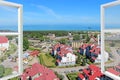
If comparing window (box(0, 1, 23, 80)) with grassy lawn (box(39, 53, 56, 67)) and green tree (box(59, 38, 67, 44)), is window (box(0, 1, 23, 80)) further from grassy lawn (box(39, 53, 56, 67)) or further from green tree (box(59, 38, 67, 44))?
green tree (box(59, 38, 67, 44))

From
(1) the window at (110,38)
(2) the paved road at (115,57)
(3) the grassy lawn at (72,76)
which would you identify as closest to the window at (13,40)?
(1) the window at (110,38)

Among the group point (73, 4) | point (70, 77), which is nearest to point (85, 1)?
point (73, 4)

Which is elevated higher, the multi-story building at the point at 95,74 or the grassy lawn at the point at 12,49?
the grassy lawn at the point at 12,49

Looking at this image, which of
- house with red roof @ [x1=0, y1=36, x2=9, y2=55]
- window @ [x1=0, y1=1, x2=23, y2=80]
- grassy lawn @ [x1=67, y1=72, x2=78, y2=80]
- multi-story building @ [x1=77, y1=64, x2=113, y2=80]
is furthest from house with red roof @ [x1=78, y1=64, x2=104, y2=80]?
grassy lawn @ [x1=67, y1=72, x2=78, y2=80]

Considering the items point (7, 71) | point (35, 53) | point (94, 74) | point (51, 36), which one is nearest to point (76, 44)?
point (51, 36)

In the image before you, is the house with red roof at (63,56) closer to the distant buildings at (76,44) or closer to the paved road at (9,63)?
the distant buildings at (76,44)

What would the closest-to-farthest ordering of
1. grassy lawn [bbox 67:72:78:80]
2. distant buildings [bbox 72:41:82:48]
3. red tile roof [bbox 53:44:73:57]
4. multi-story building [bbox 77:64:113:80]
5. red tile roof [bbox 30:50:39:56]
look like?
multi-story building [bbox 77:64:113:80] < grassy lawn [bbox 67:72:78:80] < red tile roof [bbox 53:44:73:57] < red tile roof [bbox 30:50:39:56] < distant buildings [bbox 72:41:82:48]
